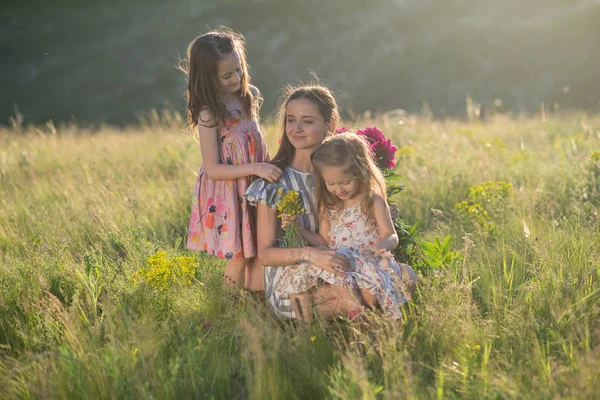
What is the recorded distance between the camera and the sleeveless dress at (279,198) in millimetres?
3541

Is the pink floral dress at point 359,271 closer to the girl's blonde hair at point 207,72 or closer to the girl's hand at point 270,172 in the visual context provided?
the girl's hand at point 270,172

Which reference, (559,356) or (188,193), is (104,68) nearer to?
(188,193)

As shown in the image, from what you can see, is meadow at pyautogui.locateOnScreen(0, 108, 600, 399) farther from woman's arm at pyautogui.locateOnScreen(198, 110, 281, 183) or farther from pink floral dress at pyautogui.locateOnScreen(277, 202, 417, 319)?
woman's arm at pyautogui.locateOnScreen(198, 110, 281, 183)

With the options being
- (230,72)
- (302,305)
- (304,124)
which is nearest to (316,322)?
(302,305)

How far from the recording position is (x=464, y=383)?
2625mm

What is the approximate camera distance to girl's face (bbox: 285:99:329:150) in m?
3.65

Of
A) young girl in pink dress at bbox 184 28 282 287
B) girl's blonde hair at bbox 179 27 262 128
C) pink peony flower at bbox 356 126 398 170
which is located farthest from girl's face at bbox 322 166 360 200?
girl's blonde hair at bbox 179 27 262 128

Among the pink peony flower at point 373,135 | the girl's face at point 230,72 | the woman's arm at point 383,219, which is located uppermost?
the girl's face at point 230,72

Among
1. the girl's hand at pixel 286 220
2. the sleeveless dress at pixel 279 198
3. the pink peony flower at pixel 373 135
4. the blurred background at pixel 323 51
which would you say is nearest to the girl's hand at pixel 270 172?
the sleeveless dress at pixel 279 198

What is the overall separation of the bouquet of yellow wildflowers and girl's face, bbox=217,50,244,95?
0.89 meters

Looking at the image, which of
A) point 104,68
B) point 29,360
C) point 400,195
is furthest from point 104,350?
point 104,68

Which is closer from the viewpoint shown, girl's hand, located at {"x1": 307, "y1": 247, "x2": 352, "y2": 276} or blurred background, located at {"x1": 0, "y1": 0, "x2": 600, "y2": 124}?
girl's hand, located at {"x1": 307, "y1": 247, "x2": 352, "y2": 276}

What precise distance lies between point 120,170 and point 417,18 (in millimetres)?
24954

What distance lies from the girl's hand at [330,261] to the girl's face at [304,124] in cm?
76
